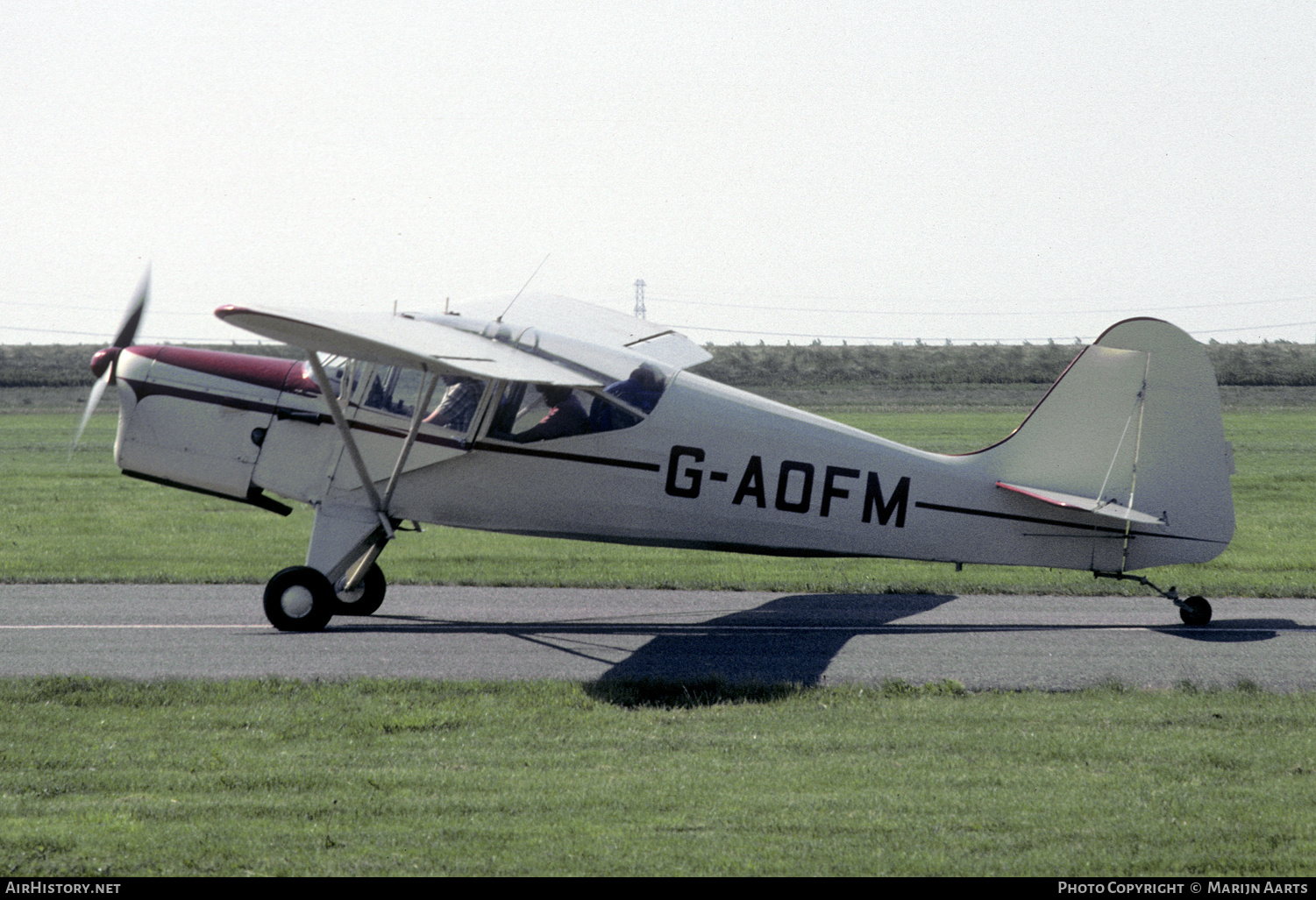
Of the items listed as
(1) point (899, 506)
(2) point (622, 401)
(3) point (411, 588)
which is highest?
(2) point (622, 401)

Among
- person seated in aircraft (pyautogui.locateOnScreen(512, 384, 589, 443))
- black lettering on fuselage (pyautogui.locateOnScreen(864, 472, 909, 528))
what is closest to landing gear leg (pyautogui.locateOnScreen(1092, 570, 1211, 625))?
black lettering on fuselage (pyautogui.locateOnScreen(864, 472, 909, 528))

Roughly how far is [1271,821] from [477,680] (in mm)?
5267

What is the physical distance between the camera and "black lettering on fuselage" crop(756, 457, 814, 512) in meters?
11.1

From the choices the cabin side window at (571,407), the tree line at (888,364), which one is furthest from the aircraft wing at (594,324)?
the tree line at (888,364)

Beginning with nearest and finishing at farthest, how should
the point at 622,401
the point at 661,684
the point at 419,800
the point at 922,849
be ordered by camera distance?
the point at 922,849 → the point at 419,800 → the point at 661,684 → the point at 622,401

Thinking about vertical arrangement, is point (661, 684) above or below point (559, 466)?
below

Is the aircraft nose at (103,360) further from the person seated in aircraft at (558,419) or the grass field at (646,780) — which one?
the grass field at (646,780)

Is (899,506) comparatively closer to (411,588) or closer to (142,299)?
(411,588)

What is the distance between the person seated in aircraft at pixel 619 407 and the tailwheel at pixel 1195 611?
17.5 feet

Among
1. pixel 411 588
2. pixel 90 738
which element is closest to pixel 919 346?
pixel 411 588

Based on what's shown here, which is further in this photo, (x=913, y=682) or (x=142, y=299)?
(x=142, y=299)

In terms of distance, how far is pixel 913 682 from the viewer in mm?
8930

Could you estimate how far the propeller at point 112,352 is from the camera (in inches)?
464
